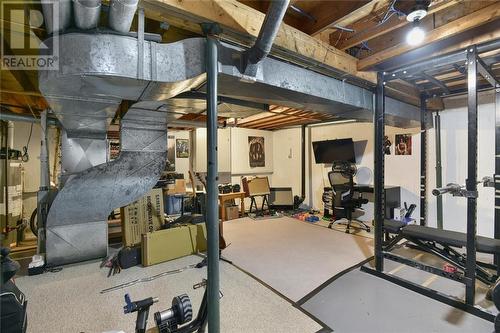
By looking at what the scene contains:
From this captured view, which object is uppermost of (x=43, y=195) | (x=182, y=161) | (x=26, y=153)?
(x=26, y=153)

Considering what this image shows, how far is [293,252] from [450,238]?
1.93 metres

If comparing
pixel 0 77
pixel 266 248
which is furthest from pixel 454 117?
pixel 0 77

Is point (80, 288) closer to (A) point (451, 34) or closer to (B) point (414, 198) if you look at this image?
(A) point (451, 34)

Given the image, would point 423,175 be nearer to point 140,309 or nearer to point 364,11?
point 364,11

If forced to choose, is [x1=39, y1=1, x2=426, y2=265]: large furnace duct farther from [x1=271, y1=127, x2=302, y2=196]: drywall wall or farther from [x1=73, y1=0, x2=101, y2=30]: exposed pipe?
[x1=271, y1=127, x2=302, y2=196]: drywall wall

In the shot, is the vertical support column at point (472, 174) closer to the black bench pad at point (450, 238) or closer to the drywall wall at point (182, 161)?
the black bench pad at point (450, 238)

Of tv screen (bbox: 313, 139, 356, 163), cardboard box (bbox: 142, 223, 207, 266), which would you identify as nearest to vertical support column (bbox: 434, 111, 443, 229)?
tv screen (bbox: 313, 139, 356, 163)

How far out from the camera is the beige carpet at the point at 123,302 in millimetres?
1881

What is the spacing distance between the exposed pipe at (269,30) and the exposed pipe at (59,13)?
0.99 metres

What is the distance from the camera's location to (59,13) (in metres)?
1.14

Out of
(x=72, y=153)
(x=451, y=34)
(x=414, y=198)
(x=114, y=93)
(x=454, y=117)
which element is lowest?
(x=414, y=198)

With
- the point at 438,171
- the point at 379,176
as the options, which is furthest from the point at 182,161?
the point at 438,171

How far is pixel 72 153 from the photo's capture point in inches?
128

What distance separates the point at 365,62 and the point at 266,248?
293 cm
